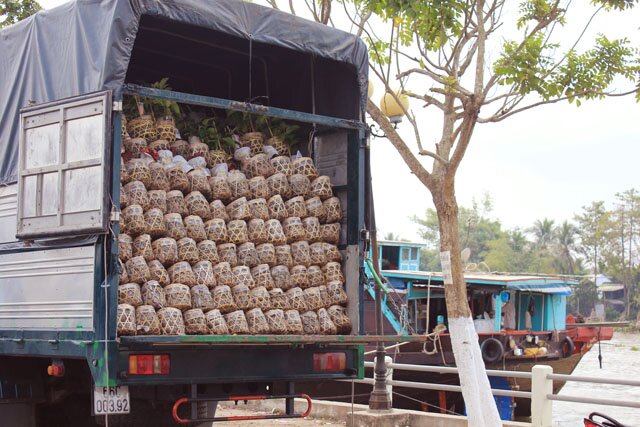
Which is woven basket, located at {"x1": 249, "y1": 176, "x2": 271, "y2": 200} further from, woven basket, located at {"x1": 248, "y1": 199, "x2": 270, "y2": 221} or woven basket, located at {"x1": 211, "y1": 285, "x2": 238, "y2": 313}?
woven basket, located at {"x1": 211, "y1": 285, "x2": 238, "y2": 313}

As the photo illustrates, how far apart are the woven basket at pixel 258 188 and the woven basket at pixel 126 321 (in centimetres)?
149

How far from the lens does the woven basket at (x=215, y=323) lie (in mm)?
6332

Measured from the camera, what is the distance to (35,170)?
6195 millimetres

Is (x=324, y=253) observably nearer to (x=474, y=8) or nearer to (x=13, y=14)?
(x=474, y=8)

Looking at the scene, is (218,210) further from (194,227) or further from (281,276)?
(281,276)

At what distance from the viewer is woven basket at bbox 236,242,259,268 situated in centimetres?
673

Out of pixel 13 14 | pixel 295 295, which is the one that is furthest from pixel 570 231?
pixel 295 295

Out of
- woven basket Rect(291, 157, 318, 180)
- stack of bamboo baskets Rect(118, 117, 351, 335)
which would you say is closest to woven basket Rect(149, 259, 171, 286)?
stack of bamboo baskets Rect(118, 117, 351, 335)

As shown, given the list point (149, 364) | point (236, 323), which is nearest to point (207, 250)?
point (236, 323)

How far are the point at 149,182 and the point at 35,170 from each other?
0.76 metres

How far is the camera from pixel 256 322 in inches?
258

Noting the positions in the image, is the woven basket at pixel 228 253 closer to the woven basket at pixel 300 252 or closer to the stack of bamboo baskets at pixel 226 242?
the stack of bamboo baskets at pixel 226 242

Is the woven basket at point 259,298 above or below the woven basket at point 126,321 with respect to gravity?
above

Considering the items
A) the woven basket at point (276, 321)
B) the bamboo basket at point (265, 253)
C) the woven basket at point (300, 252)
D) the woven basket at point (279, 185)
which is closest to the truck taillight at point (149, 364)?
Answer: the woven basket at point (276, 321)
